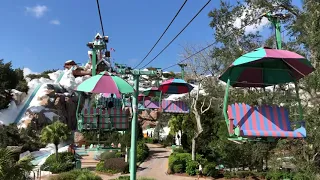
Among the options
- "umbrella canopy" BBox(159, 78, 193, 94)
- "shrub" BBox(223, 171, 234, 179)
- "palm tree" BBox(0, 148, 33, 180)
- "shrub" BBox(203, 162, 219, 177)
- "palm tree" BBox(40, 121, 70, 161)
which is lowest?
"shrub" BBox(223, 171, 234, 179)

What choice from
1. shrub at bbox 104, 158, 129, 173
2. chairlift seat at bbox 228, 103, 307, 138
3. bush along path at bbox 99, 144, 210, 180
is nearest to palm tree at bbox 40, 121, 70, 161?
shrub at bbox 104, 158, 129, 173

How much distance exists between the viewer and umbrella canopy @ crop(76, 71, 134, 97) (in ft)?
27.8

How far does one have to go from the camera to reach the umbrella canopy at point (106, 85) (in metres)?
8.48

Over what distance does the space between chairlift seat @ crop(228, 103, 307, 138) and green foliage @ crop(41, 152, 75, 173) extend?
58.1 feet

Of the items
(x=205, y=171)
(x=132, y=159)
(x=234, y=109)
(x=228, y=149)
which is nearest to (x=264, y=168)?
(x=228, y=149)

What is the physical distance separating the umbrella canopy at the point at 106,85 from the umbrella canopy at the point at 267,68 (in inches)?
115

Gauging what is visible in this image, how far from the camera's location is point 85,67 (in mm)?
64438

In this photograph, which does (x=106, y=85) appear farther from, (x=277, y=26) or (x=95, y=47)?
(x=95, y=47)

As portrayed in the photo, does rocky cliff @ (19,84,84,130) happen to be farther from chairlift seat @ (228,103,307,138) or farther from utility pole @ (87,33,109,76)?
chairlift seat @ (228,103,307,138)

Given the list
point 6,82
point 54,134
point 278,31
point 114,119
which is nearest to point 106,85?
point 114,119

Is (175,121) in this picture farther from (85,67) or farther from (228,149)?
(85,67)

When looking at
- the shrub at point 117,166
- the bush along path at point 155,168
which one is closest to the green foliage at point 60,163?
the shrub at point 117,166

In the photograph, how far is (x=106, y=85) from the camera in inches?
340

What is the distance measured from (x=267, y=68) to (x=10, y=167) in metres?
6.10
